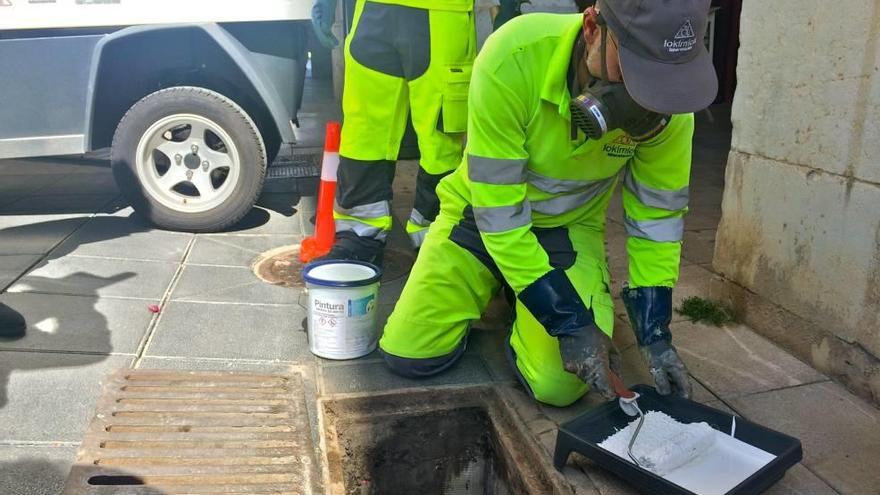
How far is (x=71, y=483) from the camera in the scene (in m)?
2.21

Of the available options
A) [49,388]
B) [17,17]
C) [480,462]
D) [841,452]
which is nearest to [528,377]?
[480,462]

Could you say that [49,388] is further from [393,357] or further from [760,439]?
[760,439]

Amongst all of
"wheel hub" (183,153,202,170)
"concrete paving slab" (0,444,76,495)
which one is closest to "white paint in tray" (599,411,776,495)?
"concrete paving slab" (0,444,76,495)

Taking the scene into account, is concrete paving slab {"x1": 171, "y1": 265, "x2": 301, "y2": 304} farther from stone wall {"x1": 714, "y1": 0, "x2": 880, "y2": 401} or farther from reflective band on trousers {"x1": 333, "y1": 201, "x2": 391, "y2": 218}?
stone wall {"x1": 714, "y1": 0, "x2": 880, "y2": 401}

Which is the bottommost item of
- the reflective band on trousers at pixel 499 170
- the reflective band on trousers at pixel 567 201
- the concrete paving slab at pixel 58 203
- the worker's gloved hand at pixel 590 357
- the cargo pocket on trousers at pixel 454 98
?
the concrete paving slab at pixel 58 203

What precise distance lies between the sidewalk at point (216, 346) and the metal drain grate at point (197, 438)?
0.09m

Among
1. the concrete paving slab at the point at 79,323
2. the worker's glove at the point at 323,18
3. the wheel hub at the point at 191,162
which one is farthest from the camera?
the wheel hub at the point at 191,162

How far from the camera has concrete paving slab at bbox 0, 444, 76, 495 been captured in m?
2.20

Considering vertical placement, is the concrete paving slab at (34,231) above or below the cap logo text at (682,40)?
below

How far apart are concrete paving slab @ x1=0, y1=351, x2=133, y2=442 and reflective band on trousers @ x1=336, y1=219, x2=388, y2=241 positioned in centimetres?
129

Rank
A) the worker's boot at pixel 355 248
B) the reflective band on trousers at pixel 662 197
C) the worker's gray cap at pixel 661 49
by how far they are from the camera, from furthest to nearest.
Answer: the worker's boot at pixel 355 248 → the reflective band on trousers at pixel 662 197 → the worker's gray cap at pixel 661 49

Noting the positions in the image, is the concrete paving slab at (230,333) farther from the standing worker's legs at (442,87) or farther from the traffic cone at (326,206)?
the standing worker's legs at (442,87)

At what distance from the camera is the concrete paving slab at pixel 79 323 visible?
3.04m

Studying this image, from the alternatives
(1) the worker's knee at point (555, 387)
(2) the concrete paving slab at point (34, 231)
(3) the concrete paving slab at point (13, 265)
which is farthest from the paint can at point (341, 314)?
(2) the concrete paving slab at point (34, 231)
